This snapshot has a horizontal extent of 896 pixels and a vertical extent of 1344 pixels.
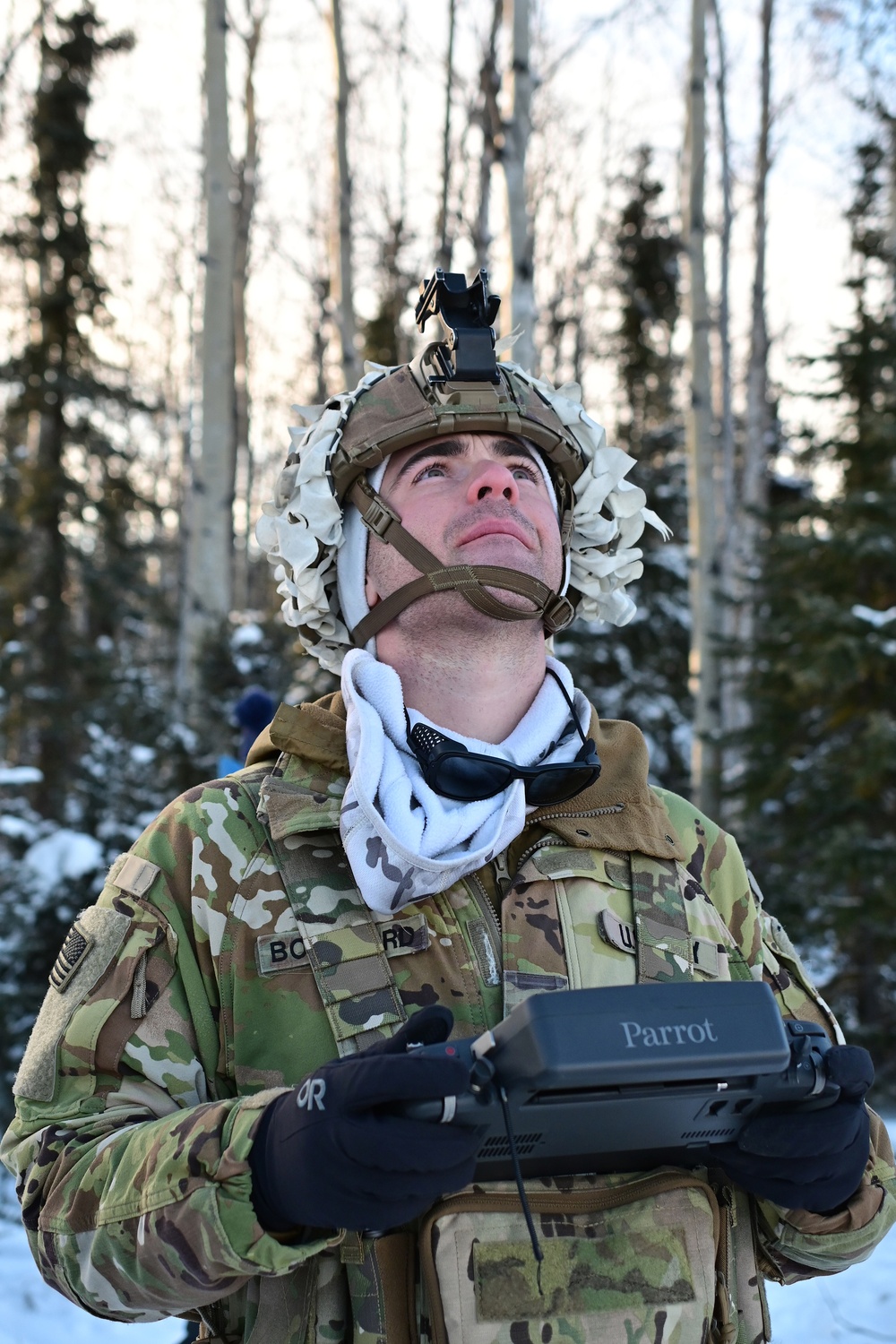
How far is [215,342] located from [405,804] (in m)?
8.88

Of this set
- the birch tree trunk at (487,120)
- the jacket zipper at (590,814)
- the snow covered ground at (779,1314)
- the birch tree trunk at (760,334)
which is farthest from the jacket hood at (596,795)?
the birch tree trunk at (760,334)

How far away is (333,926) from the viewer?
200cm

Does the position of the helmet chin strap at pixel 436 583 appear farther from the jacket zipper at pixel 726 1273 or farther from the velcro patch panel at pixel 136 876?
the jacket zipper at pixel 726 1273

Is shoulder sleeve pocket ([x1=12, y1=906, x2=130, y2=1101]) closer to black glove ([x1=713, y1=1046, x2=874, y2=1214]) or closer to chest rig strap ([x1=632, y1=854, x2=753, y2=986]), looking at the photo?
chest rig strap ([x1=632, y1=854, x2=753, y2=986])

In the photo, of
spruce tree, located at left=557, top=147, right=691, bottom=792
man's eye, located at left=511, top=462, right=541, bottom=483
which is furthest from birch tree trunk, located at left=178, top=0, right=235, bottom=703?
man's eye, located at left=511, top=462, right=541, bottom=483

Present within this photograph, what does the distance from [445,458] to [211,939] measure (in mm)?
1163

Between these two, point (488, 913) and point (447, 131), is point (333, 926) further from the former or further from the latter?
point (447, 131)

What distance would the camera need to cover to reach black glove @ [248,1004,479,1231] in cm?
Answer: 149

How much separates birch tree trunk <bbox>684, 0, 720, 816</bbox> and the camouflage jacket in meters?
8.25

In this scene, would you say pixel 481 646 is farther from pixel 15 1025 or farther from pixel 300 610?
pixel 15 1025

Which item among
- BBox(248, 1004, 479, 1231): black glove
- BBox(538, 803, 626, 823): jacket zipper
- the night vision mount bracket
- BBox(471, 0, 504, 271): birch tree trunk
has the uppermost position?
BBox(471, 0, 504, 271): birch tree trunk

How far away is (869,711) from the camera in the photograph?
8242 millimetres

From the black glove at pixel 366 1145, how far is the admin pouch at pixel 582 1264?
0.23m

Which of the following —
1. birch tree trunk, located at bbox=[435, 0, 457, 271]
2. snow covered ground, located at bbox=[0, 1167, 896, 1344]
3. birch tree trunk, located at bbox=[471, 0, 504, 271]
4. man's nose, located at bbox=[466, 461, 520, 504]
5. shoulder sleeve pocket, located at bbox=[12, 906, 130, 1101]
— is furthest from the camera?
birch tree trunk, located at bbox=[435, 0, 457, 271]
